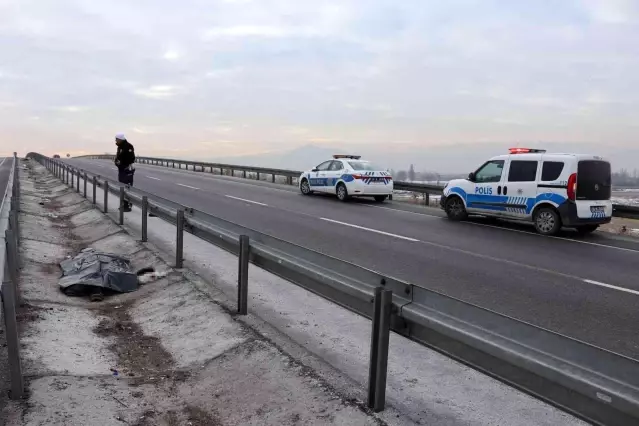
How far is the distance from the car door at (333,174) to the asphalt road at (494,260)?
11.5ft

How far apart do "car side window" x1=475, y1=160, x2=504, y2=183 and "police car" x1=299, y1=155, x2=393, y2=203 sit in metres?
5.46

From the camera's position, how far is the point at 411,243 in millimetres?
10844

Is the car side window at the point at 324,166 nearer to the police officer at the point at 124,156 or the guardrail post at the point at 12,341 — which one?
the police officer at the point at 124,156

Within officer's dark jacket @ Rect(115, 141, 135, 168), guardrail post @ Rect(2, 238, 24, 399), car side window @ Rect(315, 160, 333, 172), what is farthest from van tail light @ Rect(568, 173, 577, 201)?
guardrail post @ Rect(2, 238, 24, 399)

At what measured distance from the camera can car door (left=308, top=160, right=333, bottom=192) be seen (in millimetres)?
20969

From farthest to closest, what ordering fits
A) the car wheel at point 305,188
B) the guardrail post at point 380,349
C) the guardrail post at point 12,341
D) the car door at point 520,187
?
1. the car wheel at point 305,188
2. the car door at point 520,187
3. the guardrail post at point 12,341
4. the guardrail post at point 380,349

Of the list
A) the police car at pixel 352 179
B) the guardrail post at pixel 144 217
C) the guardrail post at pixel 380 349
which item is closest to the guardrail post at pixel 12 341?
the guardrail post at pixel 380 349

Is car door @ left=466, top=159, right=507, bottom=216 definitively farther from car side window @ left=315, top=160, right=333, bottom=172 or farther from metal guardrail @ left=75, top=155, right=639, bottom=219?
car side window @ left=315, top=160, right=333, bottom=172

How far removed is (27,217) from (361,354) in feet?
33.8

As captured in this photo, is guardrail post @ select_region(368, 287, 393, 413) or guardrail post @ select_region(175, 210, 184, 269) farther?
guardrail post @ select_region(175, 210, 184, 269)

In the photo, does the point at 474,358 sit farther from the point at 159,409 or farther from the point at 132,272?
the point at 132,272

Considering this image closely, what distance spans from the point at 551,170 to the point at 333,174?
933cm

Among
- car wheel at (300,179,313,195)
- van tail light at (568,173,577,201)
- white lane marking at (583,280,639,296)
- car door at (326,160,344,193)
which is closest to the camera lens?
white lane marking at (583,280,639,296)

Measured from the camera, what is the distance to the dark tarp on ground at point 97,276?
21.4ft
